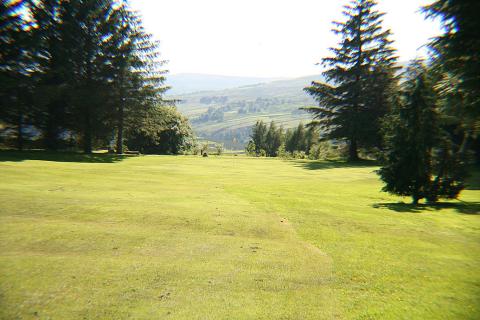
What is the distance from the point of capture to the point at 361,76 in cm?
4362

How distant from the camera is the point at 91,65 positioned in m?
35.8

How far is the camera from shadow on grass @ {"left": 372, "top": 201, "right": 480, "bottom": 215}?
15.0 meters

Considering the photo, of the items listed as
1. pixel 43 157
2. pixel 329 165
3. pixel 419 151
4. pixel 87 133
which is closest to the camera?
pixel 419 151

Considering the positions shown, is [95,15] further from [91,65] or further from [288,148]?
[288,148]

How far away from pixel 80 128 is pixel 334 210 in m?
34.2

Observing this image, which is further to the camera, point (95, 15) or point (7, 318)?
point (95, 15)

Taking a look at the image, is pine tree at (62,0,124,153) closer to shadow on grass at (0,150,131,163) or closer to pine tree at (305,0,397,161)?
shadow on grass at (0,150,131,163)

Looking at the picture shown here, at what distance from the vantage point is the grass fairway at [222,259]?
212 inches

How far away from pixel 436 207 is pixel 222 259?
45.9ft

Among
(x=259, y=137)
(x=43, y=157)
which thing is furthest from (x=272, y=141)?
(x=43, y=157)

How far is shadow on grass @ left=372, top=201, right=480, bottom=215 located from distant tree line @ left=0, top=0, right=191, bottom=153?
31.6m

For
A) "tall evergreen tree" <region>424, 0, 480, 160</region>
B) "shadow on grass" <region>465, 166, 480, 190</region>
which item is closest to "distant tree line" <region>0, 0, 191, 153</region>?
"tall evergreen tree" <region>424, 0, 480, 160</region>

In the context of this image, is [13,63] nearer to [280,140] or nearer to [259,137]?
[259,137]

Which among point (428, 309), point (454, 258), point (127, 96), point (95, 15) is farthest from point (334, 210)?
point (95, 15)
